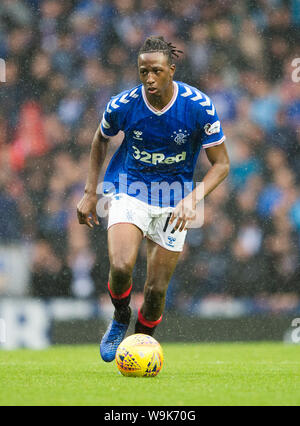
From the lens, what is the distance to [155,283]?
19.3 feet

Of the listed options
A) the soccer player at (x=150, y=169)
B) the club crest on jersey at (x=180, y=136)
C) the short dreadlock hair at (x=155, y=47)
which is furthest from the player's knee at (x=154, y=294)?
the short dreadlock hair at (x=155, y=47)

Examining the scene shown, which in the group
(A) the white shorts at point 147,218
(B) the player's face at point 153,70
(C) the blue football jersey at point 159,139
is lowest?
(A) the white shorts at point 147,218

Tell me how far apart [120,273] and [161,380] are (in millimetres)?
810

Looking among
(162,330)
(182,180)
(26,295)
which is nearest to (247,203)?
(162,330)

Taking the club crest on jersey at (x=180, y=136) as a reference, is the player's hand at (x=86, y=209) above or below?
below

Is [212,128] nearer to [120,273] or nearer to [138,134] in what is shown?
[138,134]

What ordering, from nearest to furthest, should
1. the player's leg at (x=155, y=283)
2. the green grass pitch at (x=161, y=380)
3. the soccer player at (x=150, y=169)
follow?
the green grass pitch at (x=161, y=380) < the soccer player at (x=150, y=169) < the player's leg at (x=155, y=283)

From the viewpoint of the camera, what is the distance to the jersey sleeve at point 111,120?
577 cm

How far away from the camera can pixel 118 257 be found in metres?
5.41

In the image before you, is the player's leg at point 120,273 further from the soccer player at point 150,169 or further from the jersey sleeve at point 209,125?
the jersey sleeve at point 209,125

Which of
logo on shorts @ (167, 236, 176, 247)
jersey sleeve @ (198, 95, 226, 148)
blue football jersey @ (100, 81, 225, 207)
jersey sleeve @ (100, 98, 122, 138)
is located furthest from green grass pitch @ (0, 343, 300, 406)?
jersey sleeve @ (100, 98, 122, 138)

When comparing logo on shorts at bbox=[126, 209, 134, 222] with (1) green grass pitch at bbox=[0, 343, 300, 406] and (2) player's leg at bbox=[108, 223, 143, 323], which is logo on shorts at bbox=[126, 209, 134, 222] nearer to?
(2) player's leg at bbox=[108, 223, 143, 323]

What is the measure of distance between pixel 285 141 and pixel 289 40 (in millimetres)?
1212
